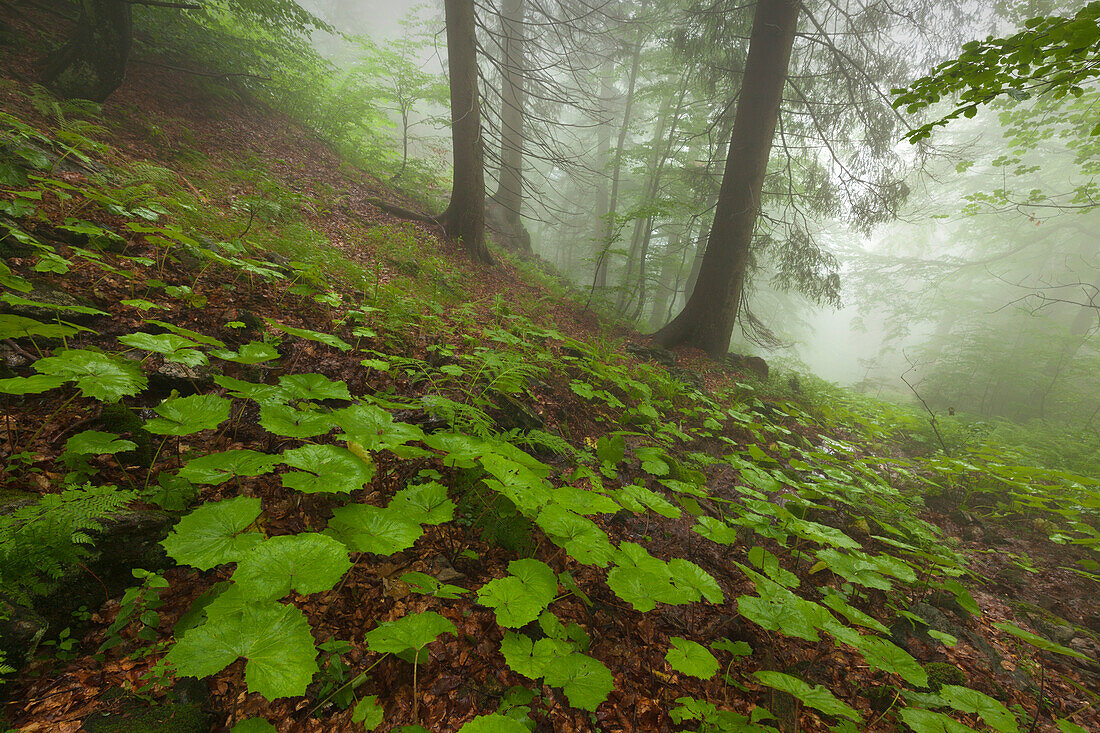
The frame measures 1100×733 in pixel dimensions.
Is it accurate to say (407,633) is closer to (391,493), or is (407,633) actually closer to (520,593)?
(520,593)

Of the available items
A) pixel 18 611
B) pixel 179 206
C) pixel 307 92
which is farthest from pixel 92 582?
pixel 307 92

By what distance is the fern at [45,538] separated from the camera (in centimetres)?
118

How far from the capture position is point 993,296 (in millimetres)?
18156

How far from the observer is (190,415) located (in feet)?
5.21

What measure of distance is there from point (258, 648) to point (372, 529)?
0.44m

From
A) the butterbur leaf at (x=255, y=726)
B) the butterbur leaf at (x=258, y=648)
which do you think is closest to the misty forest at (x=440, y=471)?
the butterbur leaf at (x=258, y=648)

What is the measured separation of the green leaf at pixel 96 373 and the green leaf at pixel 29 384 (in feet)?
0.12

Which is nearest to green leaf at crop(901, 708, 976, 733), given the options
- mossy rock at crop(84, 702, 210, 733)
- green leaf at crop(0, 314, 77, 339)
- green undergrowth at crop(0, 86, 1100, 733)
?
green undergrowth at crop(0, 86, 1100, 733)

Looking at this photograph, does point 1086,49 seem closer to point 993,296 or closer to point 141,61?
point 141,61

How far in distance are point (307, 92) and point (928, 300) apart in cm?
2434

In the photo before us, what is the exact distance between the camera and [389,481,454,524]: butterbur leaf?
1550mm

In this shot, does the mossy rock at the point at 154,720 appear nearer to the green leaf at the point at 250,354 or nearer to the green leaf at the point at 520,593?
the green leaf at the point at 520,593

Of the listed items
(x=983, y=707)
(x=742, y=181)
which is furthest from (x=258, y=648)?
(x=742, y=181)

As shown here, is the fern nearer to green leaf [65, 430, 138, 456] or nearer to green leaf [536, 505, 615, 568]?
green leaf [65, 430, 138, 456]
